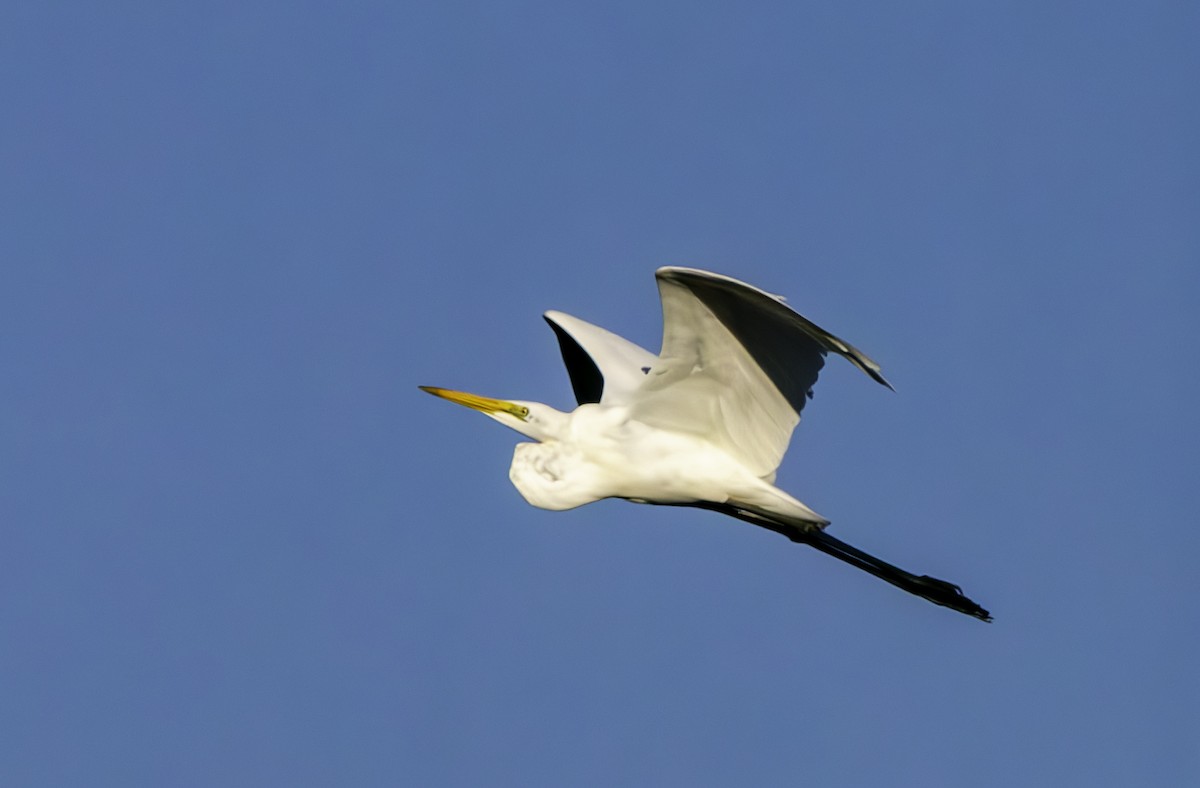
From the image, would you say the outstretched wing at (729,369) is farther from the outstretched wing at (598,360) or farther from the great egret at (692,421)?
the outstretched wing at (598,360)

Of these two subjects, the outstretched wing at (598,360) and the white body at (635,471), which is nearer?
the white body at (635,471)

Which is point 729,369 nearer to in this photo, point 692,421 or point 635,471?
point 692,421

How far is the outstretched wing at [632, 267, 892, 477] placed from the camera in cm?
957

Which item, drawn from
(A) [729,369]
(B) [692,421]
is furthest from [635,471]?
(A) [729,369]

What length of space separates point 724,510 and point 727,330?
1.69m

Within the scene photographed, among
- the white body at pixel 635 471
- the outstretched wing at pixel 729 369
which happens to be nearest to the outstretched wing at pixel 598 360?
the white body at pixel 635 471

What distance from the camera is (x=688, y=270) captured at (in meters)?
9.18

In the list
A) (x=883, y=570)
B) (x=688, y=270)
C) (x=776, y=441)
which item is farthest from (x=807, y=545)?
(x=688, y=270)

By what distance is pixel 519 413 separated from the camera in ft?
37.0

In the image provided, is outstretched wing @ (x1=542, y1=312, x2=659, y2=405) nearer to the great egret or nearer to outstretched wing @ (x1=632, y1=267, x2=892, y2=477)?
the great egret

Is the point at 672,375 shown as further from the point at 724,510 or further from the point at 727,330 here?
the point at 724,510

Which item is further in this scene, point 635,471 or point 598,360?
point 598,360

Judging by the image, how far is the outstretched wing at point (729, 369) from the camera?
9.57 metres

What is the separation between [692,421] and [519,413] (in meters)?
1.21
